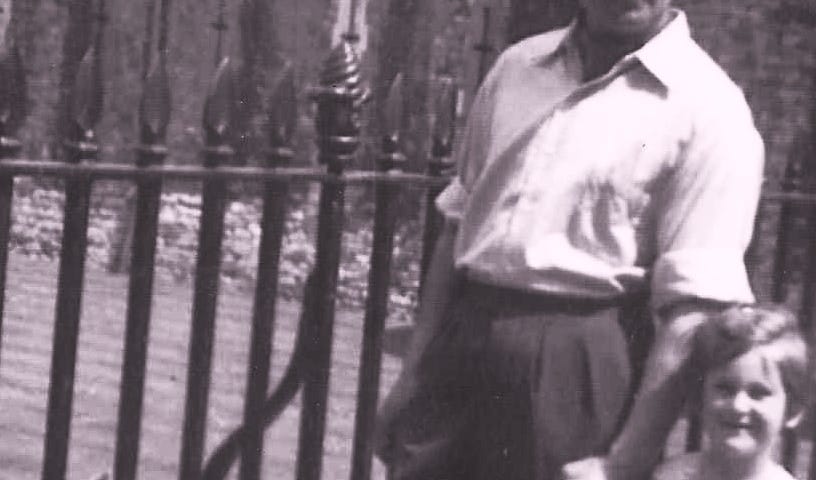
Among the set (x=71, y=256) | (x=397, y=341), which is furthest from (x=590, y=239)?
(x=397, y=341)

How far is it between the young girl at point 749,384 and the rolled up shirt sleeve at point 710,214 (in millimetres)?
88

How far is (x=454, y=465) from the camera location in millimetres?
2867

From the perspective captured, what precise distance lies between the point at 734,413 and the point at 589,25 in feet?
2.36

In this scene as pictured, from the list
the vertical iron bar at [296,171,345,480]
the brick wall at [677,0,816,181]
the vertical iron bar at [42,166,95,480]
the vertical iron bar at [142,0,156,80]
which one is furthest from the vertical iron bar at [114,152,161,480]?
the vertical iron bar at [142,0,156,80]

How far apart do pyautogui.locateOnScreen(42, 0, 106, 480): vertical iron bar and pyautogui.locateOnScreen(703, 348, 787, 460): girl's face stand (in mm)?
1134

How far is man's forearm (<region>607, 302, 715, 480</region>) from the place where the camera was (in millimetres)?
2574

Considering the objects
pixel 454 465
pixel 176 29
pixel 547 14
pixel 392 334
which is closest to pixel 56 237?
pixel 176 29

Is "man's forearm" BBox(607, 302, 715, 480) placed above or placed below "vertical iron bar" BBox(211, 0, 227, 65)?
below

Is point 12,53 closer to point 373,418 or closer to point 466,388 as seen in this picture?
point 466,388

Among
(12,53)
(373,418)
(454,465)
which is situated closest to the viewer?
(12,53)

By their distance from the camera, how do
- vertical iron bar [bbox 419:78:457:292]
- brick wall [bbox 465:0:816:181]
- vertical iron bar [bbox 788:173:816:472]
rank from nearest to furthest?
vertical iron bar [bbox 419:78:457:292]
vertical iron bar [bbox 788:173:816:472]
brick wall [bbox 465:0:816:181]

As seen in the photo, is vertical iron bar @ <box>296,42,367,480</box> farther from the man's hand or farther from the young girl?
the young girl

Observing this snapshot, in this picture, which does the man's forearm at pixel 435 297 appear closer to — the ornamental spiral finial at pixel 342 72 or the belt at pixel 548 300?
the belt at pixel 548 300

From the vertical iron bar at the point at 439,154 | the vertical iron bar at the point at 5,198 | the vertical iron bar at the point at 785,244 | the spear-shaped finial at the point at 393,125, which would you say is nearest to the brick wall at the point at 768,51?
the vertical iron bar at the point at 785,244
